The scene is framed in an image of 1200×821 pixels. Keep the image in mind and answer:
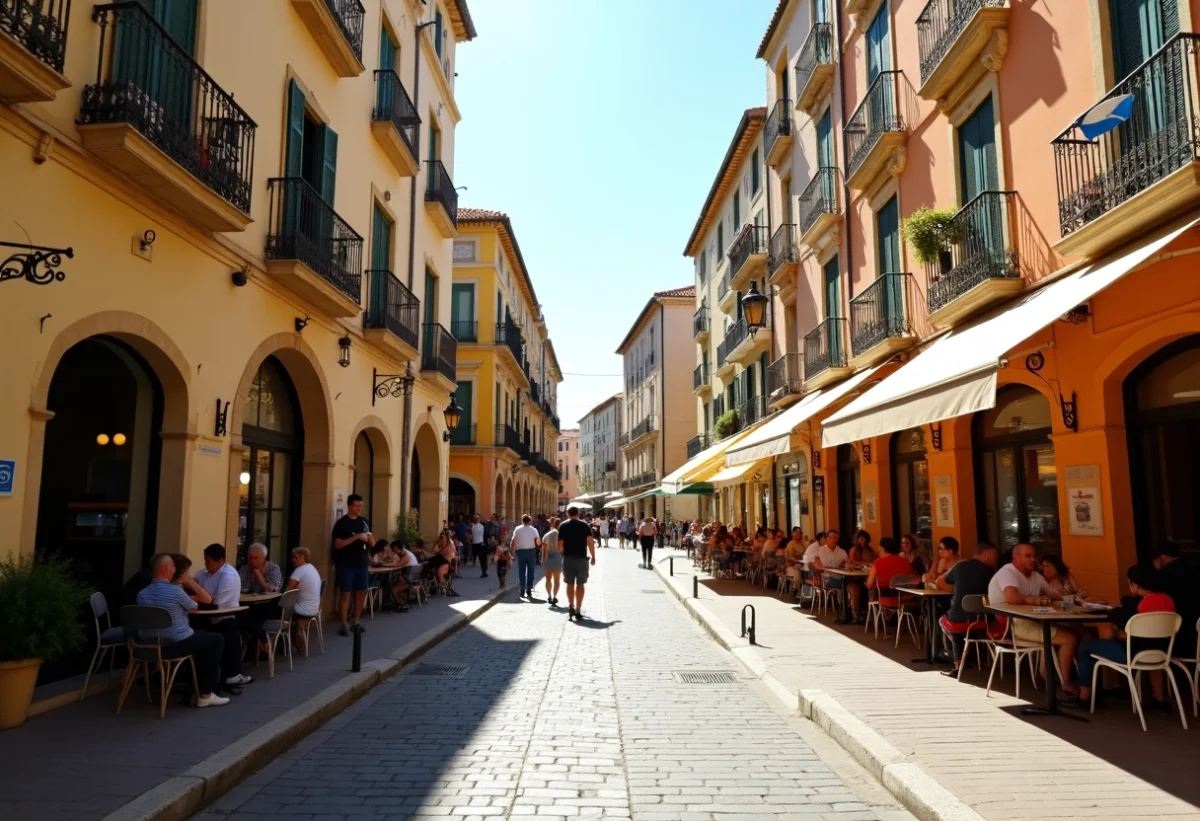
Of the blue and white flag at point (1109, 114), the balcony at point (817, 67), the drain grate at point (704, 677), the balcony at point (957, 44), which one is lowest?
the drain grate at point (704, 677)

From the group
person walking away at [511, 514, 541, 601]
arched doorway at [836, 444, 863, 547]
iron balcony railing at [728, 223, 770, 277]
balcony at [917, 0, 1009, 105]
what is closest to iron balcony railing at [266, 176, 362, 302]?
person walking away at [511, 514, 541, 601]

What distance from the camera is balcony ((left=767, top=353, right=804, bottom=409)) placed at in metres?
19.7

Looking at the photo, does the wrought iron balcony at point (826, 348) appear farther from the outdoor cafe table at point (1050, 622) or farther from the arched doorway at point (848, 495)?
the outdoor cafe table at point (1050, 622)

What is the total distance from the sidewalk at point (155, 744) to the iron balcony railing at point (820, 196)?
12.9 metres

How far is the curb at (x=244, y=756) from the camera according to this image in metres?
4.66

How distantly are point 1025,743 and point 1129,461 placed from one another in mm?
3744

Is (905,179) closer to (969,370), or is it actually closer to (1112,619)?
(969,370)

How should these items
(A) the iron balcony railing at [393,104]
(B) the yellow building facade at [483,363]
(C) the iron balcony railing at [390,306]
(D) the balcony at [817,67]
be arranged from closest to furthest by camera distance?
(C) the iron balcony railing at [390,306] < (A) the iron balcony railing at [393,104] < (D) the balcony at [817,67] < (B) the yellow building facade at [483,363]

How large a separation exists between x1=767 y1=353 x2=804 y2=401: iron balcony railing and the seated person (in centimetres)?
1473

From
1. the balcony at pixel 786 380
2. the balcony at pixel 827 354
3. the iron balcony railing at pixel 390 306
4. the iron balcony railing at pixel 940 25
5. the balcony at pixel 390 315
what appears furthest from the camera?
the balcony at pixel 786 380

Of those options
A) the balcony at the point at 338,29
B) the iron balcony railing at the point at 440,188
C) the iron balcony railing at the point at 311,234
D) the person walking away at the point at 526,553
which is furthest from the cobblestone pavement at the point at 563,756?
the iron balcony railing at the point at 440,188

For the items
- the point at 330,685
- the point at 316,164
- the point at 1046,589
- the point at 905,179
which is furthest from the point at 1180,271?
the point at 316,164

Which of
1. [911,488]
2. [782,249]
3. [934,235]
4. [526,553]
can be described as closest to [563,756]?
[934,235]

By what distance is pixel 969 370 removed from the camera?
24.5ft
